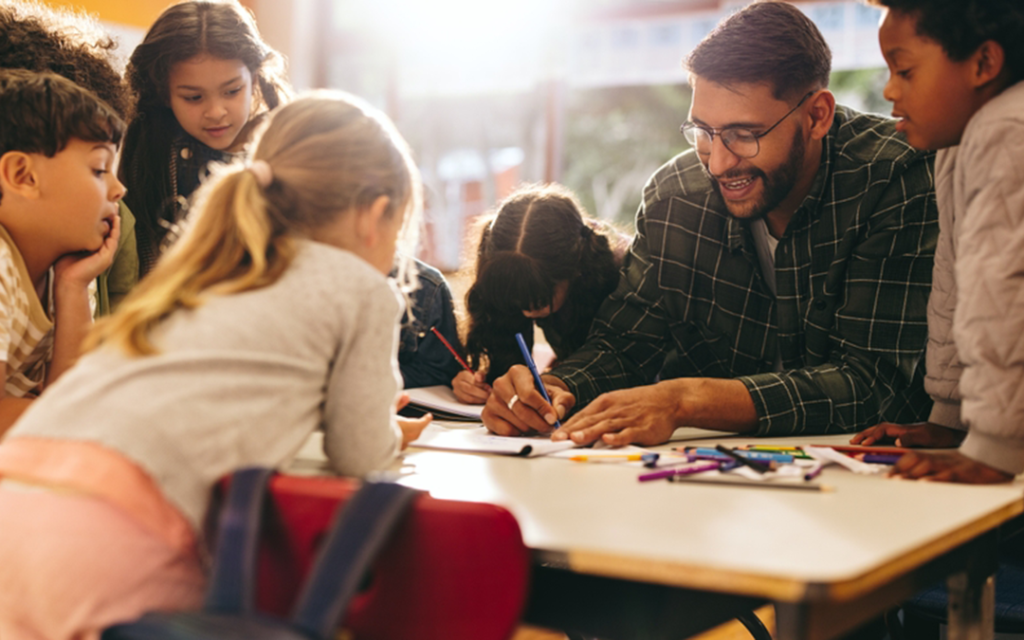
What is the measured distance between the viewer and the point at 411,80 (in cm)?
511

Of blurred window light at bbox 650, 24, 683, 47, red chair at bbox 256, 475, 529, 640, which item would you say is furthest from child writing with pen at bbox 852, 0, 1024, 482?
blurred window light at bbox 650, 24, 683, 47

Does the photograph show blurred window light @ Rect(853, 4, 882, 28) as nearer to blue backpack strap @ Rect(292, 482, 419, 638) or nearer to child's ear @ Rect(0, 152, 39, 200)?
child's ear @ Rect(0, 152, 39, 200)

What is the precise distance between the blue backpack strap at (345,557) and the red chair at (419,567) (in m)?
0.03

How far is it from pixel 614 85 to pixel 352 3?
1.79 metres

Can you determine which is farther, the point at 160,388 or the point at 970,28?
the point at 970,28

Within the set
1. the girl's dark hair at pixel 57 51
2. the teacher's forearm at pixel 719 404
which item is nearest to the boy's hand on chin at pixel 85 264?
the girl's dark hair at pixel 57 51

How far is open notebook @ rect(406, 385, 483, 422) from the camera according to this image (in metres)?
1.70

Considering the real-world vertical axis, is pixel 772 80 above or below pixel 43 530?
above

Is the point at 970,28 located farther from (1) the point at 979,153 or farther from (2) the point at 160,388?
(2) the point at 160,388

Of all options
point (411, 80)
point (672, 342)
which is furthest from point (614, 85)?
point (672, 342)

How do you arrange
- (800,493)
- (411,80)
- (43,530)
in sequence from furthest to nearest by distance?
1. (411,80)
2. (800,493)
3. (43,530)

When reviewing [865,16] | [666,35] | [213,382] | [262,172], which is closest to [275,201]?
[262,172]

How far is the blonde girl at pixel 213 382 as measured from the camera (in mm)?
863

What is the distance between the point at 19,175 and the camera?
4.85 ft
